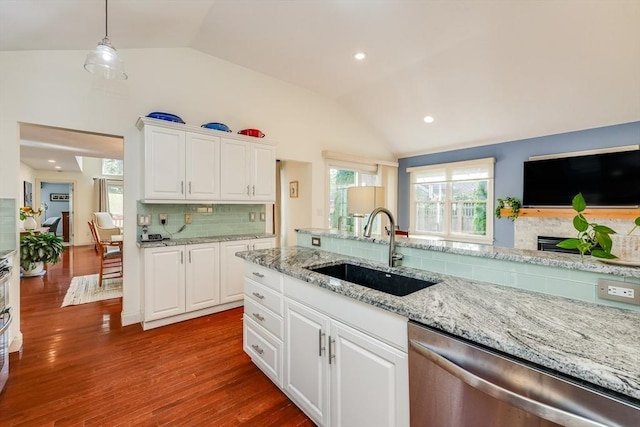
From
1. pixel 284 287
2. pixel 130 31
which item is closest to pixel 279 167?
pixel 130 31

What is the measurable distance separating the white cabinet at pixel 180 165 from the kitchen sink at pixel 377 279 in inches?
82.3

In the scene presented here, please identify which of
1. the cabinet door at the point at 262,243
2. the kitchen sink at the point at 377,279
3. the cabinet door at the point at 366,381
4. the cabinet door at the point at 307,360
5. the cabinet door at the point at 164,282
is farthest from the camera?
the cabinet door at the point at 262,243

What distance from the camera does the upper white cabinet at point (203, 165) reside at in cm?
310

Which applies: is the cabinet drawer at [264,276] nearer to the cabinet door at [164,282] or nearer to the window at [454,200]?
the cabinet door at [164,282]

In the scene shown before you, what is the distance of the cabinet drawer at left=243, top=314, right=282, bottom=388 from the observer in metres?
1.99

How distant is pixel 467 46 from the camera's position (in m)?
3.48

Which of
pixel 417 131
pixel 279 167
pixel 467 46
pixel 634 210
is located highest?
pixel 467 46

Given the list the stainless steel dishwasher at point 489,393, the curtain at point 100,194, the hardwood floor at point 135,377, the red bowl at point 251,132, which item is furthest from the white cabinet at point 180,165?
the curtain at point 100,194

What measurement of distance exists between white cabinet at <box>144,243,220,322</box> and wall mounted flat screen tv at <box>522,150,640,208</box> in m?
5.07

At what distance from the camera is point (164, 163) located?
316 cm

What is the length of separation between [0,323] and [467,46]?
5.14 meters

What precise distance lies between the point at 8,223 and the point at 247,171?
2307 millimetres

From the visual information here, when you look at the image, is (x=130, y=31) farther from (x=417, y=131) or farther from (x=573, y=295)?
(x=417, y=131)

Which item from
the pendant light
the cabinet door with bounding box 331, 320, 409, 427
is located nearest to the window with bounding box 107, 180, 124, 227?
the pendant light
